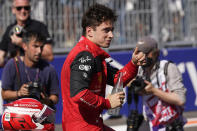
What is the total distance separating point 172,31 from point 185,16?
511 mm

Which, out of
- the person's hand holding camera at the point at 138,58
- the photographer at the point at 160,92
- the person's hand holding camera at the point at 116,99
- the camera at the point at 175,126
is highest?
the person's hand holding camera at the point at 138,58

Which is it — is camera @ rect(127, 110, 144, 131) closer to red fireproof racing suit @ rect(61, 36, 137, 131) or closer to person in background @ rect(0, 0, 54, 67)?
red fireproof racing suit @ rect(61, 36, 137, 131)

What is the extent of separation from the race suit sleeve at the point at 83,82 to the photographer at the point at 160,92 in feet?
5.64

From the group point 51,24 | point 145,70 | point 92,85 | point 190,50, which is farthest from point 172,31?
point 92,85

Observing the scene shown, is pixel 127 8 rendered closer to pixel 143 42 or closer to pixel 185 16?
pixel 185 16

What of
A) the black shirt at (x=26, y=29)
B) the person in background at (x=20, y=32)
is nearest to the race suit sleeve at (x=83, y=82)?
the person in background at (x=20, y=32)

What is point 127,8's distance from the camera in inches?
430

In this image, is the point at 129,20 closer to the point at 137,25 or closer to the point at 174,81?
the point at 137,25

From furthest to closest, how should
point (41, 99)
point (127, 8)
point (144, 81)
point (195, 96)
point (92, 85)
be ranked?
point (127, 8)
point (195, 96)
point (144, 81)
point (41, 99)
point (92, 85)

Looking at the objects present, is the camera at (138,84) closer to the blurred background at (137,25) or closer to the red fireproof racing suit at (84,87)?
the red fireproof racing suit at (84,87)

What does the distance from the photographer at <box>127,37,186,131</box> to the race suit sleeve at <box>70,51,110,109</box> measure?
67.7 inches

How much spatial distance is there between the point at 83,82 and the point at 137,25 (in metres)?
7.30

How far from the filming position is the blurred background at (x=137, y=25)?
397 inches

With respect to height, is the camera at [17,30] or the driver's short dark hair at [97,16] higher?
the driver's short dark hair at [97,16]
